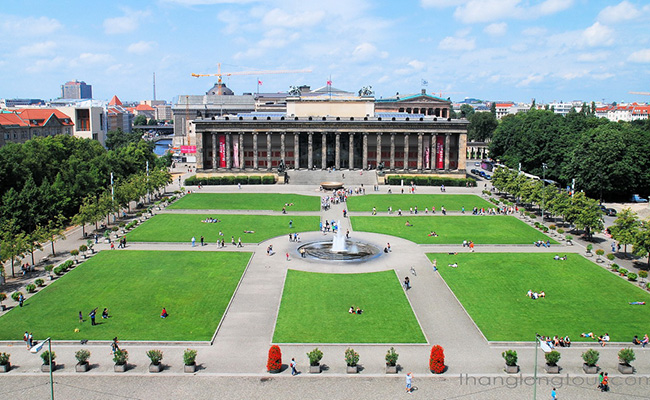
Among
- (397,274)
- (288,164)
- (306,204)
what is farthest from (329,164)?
(397,274)

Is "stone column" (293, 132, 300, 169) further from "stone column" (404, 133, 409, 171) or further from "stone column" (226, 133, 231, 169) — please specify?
"stone column" (404, 133, 409, 171)

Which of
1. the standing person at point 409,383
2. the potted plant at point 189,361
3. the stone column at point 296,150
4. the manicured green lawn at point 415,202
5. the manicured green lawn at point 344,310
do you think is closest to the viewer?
the standing person at point 409,383

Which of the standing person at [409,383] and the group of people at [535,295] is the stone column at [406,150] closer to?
the group of people at [535,295]

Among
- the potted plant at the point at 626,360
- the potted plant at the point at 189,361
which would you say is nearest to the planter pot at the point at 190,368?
the potted plant at the point at 189,361

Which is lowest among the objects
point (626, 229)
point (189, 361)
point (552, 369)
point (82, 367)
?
point (552, 369)

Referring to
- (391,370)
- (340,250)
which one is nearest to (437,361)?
(391,370)

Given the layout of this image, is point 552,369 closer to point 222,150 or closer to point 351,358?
point 351,358

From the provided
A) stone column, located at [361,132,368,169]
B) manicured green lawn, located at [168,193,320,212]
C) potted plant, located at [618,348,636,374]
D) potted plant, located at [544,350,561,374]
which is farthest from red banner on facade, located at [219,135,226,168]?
potted plant, located at [618,348,636,374]
